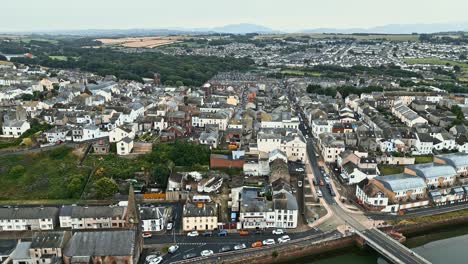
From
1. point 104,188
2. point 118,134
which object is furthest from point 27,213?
point 118,134

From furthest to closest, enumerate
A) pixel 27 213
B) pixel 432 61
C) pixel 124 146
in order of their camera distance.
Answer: pixel 432 61 < pixel 124 146 < pixel 27 213

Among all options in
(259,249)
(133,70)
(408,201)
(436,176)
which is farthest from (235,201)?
(133,70)

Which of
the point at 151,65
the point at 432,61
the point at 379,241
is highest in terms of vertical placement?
the point at 432,61

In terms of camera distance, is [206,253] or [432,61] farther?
[432,61]

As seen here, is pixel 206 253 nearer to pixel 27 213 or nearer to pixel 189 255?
pixel 189 255

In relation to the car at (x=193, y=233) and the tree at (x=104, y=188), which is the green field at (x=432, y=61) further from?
the tree at (x=104, y=188)

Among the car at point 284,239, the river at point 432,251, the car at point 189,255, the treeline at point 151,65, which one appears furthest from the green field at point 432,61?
the car at point 189,255
